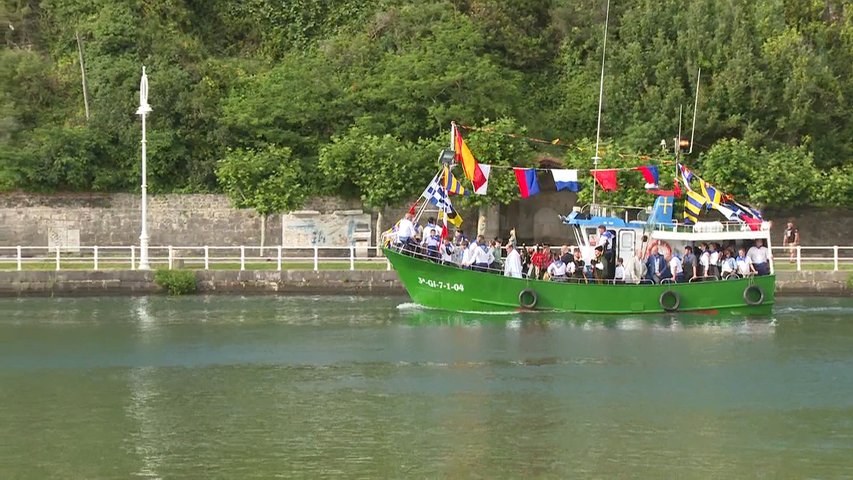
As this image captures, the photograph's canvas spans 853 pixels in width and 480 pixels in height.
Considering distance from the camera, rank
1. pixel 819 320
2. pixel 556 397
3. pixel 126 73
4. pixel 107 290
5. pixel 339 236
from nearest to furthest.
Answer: pixel 556 397 → pixel 819 320 → pixel 107 290 → pixel 339 236 → pixel 126 73

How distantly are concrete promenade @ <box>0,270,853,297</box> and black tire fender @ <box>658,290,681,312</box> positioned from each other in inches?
242

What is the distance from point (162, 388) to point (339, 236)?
A: 68.3 ft

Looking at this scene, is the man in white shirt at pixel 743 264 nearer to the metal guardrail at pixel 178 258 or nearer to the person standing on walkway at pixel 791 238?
the person standing on walkway at pixel 791 238

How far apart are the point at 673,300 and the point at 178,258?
15.4 m

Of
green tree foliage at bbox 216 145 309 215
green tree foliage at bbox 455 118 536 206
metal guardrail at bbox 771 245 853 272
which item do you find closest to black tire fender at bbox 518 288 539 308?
green tree foliage at bbox 455 118 536 206

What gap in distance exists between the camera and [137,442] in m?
22.6

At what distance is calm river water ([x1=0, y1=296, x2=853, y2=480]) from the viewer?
21359 millimetres

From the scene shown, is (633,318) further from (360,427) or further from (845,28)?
(845,28)

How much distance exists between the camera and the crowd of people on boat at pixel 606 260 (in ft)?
119

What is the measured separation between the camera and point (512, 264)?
→ 36.5 meters

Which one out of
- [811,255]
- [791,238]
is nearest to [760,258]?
[791,238]

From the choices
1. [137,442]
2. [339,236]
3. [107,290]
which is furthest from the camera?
[339,236]

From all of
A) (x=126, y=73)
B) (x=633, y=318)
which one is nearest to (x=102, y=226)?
(x=126, y=73)

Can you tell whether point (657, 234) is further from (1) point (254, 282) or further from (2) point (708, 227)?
(1) point (254, 282)
